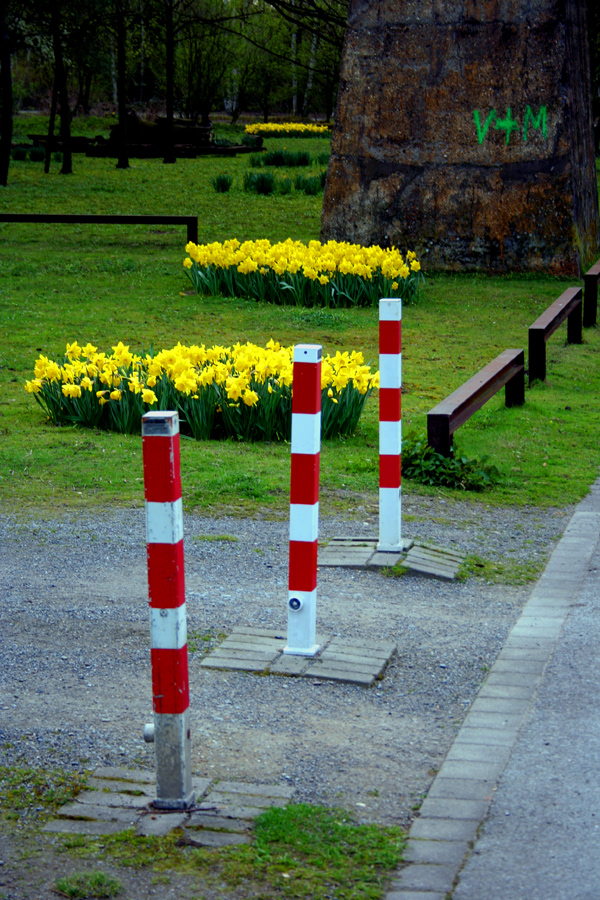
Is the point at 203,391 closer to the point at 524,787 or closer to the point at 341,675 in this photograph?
the point at 341,675

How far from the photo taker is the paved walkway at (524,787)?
2.72 meters

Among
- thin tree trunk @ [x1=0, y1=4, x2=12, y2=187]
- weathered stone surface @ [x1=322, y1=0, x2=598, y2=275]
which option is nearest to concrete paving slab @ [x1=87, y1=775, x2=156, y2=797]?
weathered stone surface @ [x1=322, y1=0, x2=598, y2=275]

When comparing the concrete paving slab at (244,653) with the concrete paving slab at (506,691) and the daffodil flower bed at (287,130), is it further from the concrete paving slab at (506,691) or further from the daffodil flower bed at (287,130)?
the daffodil flower bed at (287,130)

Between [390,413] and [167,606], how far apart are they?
2.44 m

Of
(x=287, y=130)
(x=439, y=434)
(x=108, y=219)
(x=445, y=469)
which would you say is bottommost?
(x=445, y=469)

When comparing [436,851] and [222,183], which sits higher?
[222,183]

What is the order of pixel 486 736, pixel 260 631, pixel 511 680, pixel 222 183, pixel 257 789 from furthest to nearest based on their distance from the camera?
1. pixel 222 183
2. pixel 260 631
3. pixel 511 680
4. pixel 486 736
5. pixel 257 789

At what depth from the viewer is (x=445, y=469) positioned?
22.6 ft

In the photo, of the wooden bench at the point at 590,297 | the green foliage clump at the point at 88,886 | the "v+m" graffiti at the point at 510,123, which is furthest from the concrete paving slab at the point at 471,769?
the "v+m" graffiti at the point at 510,123

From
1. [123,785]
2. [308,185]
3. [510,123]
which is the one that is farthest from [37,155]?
[123,785]

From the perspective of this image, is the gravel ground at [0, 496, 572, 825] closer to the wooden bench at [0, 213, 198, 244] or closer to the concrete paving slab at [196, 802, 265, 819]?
the concrete paving slab at [196, 802, 265, 819]

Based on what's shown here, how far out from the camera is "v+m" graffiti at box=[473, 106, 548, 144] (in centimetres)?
1528

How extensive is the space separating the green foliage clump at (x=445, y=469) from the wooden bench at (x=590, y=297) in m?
6.64

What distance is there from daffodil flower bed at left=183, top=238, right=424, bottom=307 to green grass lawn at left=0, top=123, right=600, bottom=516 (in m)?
0.24
